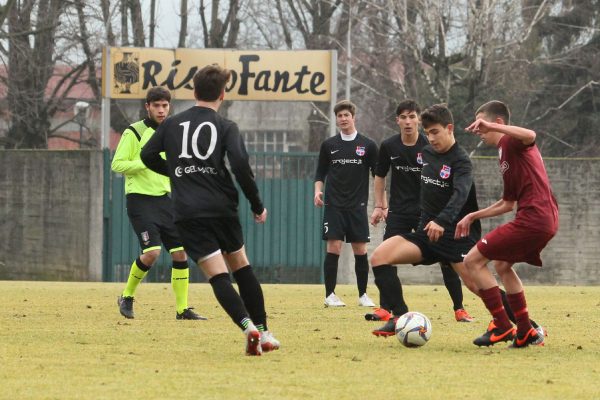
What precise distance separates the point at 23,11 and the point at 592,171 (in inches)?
718

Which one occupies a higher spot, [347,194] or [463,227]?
[347,194]

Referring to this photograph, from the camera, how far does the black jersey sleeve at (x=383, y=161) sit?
1276 cm

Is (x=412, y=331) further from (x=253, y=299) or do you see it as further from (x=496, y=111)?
(x=496, y=111)

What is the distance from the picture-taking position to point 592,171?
22953mm

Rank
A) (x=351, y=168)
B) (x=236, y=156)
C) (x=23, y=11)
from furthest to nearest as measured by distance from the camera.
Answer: (x=23, y=11) < (x=351, y=168) < (x=236, y=156)

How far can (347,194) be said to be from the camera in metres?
14.4

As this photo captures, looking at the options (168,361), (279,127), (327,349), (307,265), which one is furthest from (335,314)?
(279,127)

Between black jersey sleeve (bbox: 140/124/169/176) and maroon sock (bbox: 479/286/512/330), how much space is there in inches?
93.7

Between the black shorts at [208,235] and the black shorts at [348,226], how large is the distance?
18.0 ft

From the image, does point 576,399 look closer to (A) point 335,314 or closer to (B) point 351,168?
(A) point 335,314

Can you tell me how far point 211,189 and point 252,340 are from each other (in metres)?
1.04

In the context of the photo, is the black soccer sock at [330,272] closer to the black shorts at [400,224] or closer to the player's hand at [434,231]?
the black shorts at [400,224]

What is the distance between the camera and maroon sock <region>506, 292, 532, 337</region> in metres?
9.22

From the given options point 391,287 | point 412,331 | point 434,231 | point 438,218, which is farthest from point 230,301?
point 391,287
